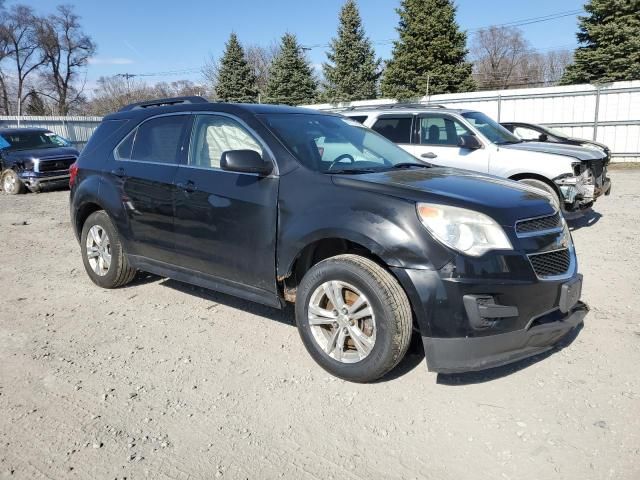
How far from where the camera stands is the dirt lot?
8.68 ft

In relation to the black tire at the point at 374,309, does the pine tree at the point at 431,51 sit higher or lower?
higher

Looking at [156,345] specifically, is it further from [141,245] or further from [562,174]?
[562,174]

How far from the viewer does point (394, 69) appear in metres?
30.7

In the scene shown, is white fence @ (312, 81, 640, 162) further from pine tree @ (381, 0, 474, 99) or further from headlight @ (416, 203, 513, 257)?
headlight @ (416, 203, 513, 257)

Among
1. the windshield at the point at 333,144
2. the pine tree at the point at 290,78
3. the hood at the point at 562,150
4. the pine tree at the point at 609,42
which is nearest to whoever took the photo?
the windshield at the point at 333,144

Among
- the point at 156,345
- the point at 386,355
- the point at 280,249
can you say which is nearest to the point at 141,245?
the point at 156,345

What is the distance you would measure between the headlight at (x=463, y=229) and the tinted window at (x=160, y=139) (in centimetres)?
237

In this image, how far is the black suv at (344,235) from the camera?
3021mm

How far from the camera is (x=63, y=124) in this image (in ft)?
88.8

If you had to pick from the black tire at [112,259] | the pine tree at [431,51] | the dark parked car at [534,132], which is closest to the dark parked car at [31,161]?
the black tire at [112,259]

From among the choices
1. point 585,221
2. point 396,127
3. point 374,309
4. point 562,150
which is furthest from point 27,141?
point 374,309

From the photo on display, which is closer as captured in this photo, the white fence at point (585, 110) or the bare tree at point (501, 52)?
the white fence at point (585, 110)

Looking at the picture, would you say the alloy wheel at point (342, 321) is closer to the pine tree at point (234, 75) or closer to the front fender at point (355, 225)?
the front fender at point (355, 225)

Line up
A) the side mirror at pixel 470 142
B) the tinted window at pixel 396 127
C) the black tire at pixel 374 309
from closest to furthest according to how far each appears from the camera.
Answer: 1. the black tire at pixel 374 309
2. the side mirror at pixel 470 142
3. the tinted window at pixel 396 127
